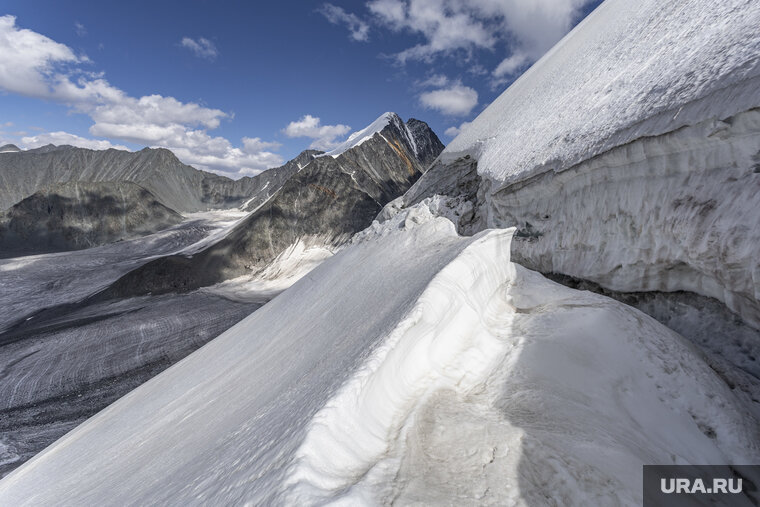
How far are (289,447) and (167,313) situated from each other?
13.9 metres

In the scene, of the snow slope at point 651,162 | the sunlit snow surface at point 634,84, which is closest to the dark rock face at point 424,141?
the sunlit snow surface at point 634,84

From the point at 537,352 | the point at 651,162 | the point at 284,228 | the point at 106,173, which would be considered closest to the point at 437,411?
the point at 537,352

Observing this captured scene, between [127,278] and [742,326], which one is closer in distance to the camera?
[742,326]

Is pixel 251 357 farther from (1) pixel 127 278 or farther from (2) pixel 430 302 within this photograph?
(1) pixel 127 278

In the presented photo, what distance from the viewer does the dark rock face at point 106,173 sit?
145ft

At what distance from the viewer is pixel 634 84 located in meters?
4.09

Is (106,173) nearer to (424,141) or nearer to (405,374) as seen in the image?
(424,141)

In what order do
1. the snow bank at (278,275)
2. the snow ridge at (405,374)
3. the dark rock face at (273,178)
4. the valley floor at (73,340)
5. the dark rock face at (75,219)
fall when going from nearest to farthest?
the snow ridge at (405,374) → the valley floor at (73,340) → the snow bank at (278,275) → the dark rock face at (75,219) → the dark rock face at (273,178)

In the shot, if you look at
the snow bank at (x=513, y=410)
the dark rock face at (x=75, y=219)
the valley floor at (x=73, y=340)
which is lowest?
the valley floor at (x=73, y=340)

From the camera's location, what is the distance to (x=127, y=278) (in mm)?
16500

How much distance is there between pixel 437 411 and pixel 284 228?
1991 cm

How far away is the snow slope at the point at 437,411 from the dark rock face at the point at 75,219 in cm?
3199

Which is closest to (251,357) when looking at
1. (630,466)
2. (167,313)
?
(630,466)

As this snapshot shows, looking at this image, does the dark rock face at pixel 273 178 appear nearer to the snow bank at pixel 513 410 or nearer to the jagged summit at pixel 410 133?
the jagged summit at pixel 410 133
